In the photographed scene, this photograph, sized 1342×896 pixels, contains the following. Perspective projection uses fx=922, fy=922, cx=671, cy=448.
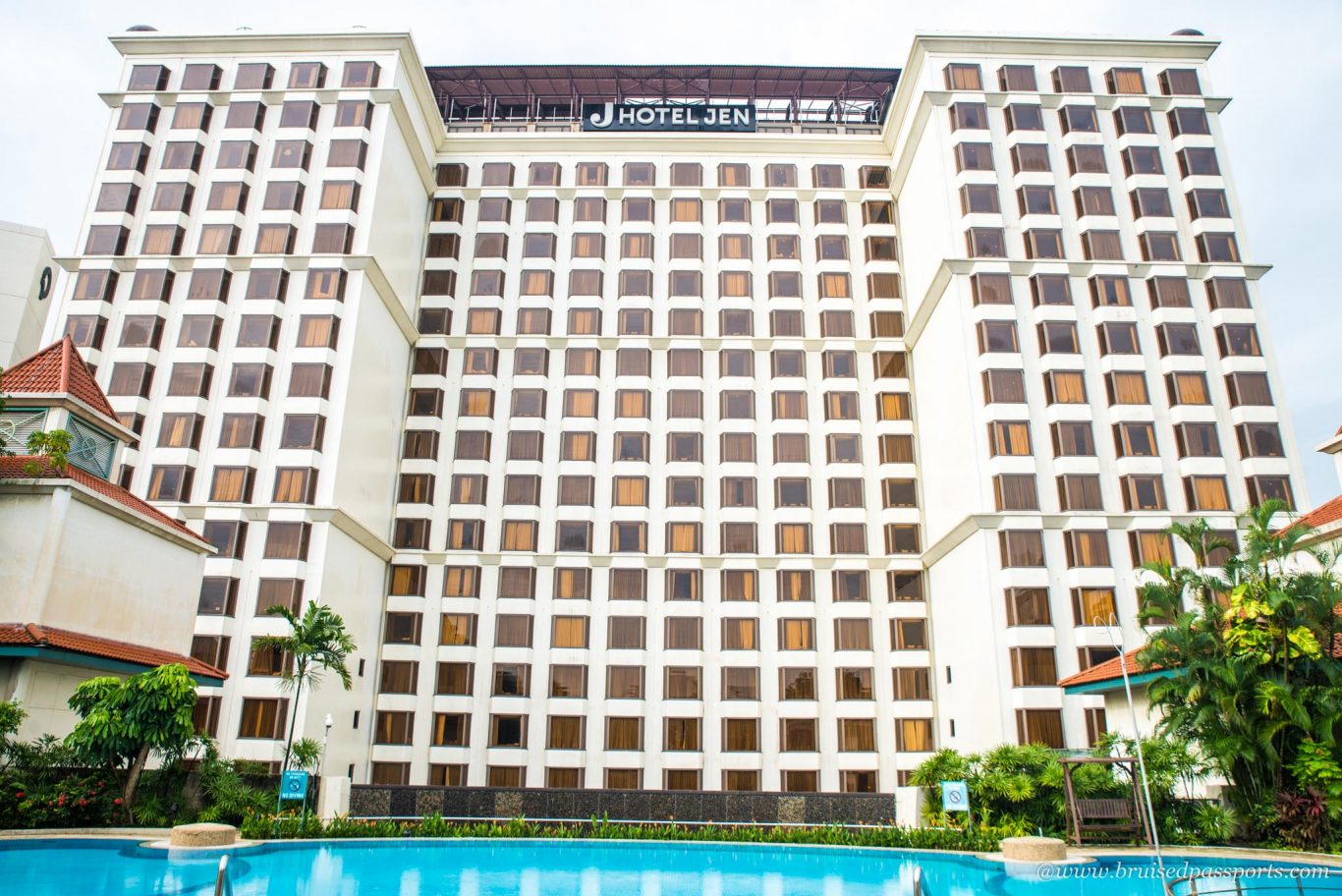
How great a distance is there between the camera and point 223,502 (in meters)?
47.2

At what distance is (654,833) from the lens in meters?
35.0

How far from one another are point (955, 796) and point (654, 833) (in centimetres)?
1125

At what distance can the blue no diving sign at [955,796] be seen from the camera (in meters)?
31.2

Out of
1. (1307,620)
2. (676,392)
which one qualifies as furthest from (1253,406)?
(676,392)

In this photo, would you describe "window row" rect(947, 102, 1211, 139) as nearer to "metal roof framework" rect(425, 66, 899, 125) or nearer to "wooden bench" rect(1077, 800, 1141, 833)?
"metal roof framework" rect(425, 66, 899, 125)

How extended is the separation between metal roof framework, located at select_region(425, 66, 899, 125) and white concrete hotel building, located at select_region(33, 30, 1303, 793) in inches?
255

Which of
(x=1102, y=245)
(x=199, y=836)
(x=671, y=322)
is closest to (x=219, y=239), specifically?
(x=671, y=322)

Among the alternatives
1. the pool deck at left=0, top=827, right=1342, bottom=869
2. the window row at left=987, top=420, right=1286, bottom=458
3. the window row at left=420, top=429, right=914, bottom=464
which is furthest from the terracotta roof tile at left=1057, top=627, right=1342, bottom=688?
the window row at left=420, top=429, right=914, bottom=464

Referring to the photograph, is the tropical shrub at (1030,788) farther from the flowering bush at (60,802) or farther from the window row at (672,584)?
the flowering bush at (60,802)

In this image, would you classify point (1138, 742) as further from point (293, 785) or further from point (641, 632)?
point (293, 785)

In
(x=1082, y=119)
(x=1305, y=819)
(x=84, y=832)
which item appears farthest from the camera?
(x=1082, y=119)

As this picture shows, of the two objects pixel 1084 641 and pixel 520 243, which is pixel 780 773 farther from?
pixel 520 243

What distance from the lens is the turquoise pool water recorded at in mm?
23250

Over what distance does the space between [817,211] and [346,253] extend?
30.3 metres
